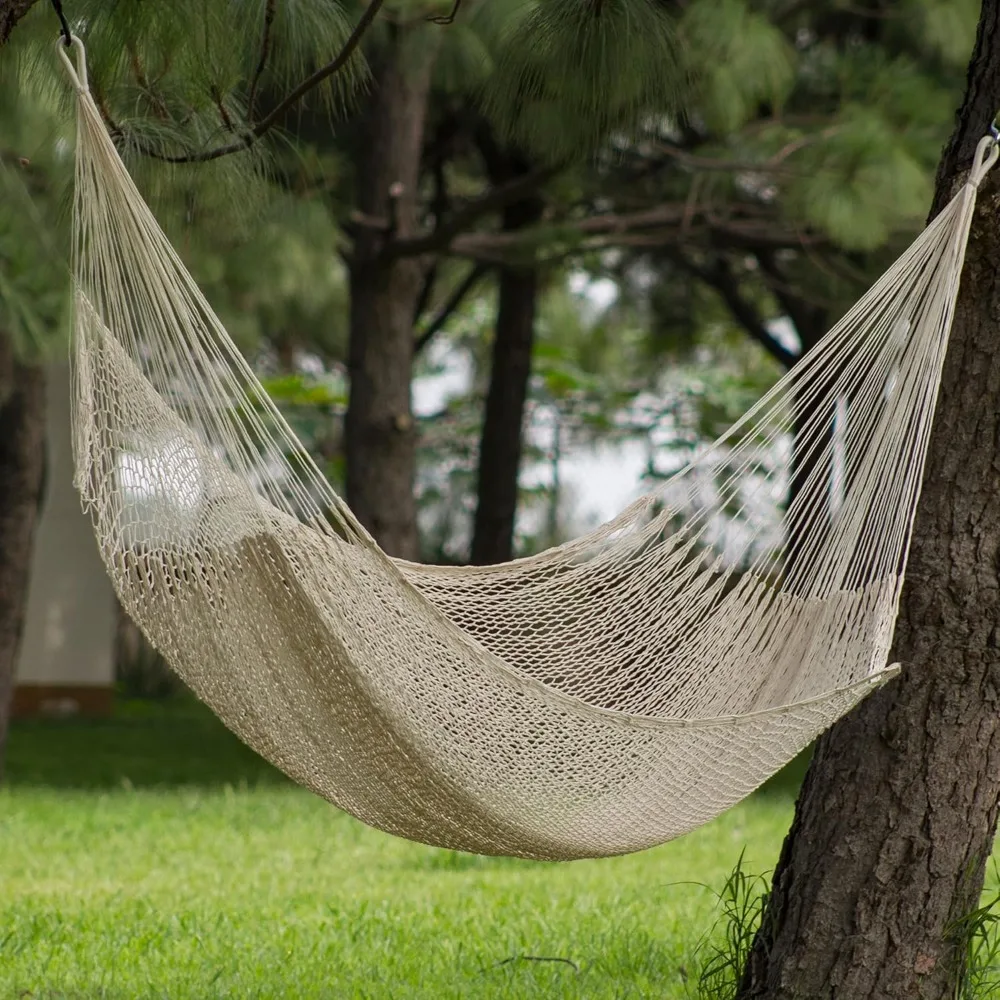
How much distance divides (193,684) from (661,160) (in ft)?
13.3

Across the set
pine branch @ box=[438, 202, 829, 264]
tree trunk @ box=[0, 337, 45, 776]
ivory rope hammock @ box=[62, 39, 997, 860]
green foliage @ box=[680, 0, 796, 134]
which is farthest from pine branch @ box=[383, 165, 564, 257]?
ivory rope hammock @ box=[62, 39, 997, 860]

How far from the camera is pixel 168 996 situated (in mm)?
2074

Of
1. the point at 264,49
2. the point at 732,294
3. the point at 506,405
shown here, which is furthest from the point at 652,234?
the point at 264,49

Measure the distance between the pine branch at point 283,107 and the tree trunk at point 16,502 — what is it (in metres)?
2.61

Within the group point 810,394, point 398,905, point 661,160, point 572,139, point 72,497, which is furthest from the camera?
point 72,497

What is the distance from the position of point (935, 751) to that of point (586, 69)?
105 cm

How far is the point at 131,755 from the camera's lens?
5574mm

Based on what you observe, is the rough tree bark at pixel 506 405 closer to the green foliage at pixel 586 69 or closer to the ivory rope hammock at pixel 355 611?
the green foliage at pixel 586 69

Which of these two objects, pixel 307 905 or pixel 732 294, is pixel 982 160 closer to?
pixel 307 905

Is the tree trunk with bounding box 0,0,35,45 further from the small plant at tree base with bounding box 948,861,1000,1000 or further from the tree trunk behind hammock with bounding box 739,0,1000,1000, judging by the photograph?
the small plant at tree base with bounding box 948,861,1000,1000

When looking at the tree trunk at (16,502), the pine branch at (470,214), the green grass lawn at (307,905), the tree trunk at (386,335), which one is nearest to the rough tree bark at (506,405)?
the tree trunk at (386,335)

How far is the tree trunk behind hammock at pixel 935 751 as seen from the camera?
1.77 meters

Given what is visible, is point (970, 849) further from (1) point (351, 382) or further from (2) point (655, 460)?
(2) point (655, 460)

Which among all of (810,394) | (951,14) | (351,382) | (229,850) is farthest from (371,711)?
(951,14)
